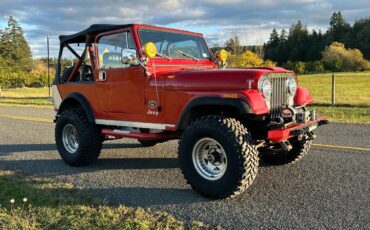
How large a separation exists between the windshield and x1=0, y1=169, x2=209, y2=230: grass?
2484 millimetres

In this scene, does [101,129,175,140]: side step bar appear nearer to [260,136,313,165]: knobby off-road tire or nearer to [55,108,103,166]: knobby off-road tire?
[55,108,103,166]: knobby off-road tire

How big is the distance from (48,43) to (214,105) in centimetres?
3553

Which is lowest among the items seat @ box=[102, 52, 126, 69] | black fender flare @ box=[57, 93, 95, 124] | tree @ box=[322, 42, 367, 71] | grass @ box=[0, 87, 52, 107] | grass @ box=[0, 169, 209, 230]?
grass @ box=[0, 169, 209, 230]

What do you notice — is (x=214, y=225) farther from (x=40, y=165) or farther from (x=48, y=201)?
(x=40, y=165)

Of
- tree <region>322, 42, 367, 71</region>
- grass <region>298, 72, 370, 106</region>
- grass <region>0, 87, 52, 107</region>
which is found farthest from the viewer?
tree <region>322, 42, 367, 71</region>

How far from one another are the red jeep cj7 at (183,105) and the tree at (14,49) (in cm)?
9284

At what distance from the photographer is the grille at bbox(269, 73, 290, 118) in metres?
5.16

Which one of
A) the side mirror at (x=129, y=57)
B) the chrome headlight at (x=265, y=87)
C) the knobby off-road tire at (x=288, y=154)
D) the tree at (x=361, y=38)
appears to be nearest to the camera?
the chrome headlight at (x=265, y=87)

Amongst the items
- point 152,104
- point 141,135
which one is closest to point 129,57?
point 152,104

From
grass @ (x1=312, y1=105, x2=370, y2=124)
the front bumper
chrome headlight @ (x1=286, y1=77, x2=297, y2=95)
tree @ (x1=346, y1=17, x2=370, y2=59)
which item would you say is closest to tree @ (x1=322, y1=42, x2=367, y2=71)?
tree @ (x1=346, y1=17, x2=370, y2=59)

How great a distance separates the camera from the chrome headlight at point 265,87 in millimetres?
4891

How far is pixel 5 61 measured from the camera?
90.2 meters

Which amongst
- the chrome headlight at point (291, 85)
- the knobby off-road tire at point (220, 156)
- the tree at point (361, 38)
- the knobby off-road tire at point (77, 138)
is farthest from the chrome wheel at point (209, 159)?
the tree at point (361, 38)

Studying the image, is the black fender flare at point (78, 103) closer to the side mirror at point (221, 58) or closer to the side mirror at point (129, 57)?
the side mirror at point (129, 57)
